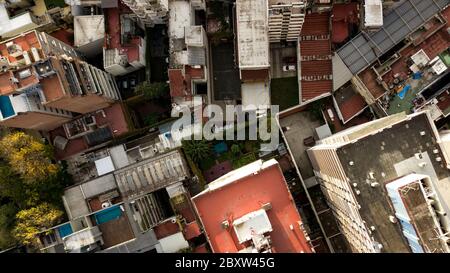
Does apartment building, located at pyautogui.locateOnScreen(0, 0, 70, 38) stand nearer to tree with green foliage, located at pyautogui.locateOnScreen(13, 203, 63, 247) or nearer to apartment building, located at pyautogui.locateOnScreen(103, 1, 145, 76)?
apartment building, located at pyautogui.locateOnScreen(103, 1, 145, 76)

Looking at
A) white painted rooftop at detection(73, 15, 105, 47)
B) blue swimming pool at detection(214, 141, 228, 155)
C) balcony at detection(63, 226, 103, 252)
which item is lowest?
balcony at detection(63, 226, 103, 252)

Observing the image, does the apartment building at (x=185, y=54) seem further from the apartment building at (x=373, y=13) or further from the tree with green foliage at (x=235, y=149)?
the apartment building at (x=373, y=13)

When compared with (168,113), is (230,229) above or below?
below

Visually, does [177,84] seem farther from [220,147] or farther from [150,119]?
[220,147]

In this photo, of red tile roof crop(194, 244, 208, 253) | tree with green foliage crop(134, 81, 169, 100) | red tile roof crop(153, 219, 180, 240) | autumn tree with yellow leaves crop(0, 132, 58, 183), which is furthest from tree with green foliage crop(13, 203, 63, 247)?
tree with green foliage crop(134, 81, 169, 100)

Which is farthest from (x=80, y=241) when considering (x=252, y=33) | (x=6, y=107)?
(x=252, y=33)
